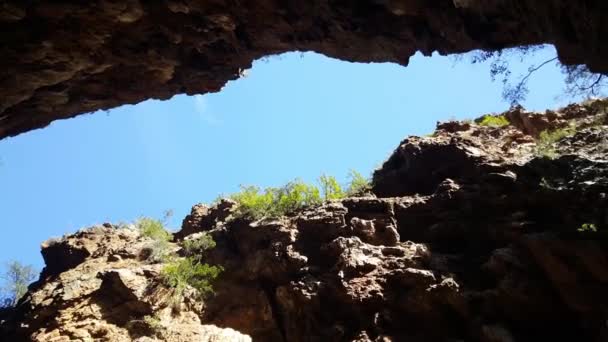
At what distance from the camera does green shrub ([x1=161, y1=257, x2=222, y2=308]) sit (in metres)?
13.4

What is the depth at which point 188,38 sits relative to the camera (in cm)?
1291

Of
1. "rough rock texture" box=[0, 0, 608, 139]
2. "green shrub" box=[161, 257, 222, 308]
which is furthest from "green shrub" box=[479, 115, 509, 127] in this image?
"green shrub" box=[161, 257, 222, 308]

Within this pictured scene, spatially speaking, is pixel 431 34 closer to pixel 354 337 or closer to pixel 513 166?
pixel 513 166

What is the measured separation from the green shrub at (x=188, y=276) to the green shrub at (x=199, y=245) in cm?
70

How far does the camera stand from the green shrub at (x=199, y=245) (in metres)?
14.8

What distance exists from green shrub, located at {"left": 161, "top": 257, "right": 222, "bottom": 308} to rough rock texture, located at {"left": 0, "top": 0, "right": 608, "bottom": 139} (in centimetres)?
535

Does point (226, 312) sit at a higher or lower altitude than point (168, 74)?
lower

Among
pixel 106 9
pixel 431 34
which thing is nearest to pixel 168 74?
pixel 106 9

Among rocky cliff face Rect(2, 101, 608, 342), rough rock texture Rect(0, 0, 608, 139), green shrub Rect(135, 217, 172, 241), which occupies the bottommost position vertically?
rocky cliff face Rect(2, 101, 608, 342)

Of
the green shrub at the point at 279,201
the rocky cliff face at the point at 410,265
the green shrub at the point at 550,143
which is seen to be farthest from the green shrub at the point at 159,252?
the green shrub at the point at 550,143

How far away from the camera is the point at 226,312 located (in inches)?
516

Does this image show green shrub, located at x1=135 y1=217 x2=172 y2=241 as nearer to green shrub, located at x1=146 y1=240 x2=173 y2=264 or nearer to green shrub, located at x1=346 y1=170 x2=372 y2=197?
green shrub, located at x1=146 y1=240 x2=173 y2=264

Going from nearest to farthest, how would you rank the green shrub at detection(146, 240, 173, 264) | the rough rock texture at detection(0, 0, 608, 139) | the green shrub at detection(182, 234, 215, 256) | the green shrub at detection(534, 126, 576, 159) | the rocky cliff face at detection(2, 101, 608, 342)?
the rocky cliff face at detection(2, 101, 608, 342)
the rough rock texture at detection(0, 0, 608, 139)
the green shrub at detection(534, 126, 576, 159)
the green shrub at detection(146, 240, 173, 264)
the green shrub at detection(182, 234, 215, 256)

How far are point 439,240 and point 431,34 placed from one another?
5.39 meters
